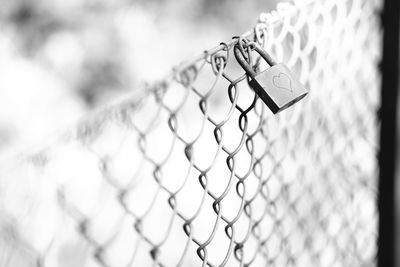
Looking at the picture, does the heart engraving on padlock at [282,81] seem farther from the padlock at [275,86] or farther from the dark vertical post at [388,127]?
the dark vertical post at [388,127]

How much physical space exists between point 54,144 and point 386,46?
0.91m

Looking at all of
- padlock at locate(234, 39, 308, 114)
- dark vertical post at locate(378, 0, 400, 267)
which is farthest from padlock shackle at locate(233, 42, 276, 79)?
dark vertical post at locate(378, 0, 400, 267)

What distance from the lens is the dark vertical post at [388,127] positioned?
1.41m

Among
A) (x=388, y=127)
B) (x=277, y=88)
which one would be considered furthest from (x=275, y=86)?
(x=388, y=127)

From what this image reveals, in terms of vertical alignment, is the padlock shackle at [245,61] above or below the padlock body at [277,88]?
above

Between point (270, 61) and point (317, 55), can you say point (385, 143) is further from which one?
point (270, 61)

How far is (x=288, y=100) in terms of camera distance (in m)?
1.02

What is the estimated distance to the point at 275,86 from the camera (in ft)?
3.39

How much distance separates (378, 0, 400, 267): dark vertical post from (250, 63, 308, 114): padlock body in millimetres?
520

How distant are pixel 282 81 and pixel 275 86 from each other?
2 centimetres

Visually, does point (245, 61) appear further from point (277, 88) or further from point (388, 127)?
point (388, 127)

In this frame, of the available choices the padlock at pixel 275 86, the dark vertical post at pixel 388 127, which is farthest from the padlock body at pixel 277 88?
the dark vertical post at pixel 388 127

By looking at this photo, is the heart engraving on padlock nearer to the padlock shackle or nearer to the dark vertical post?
the padlock shackle

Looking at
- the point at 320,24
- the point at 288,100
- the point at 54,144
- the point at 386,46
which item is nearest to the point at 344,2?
the point at 320,24
